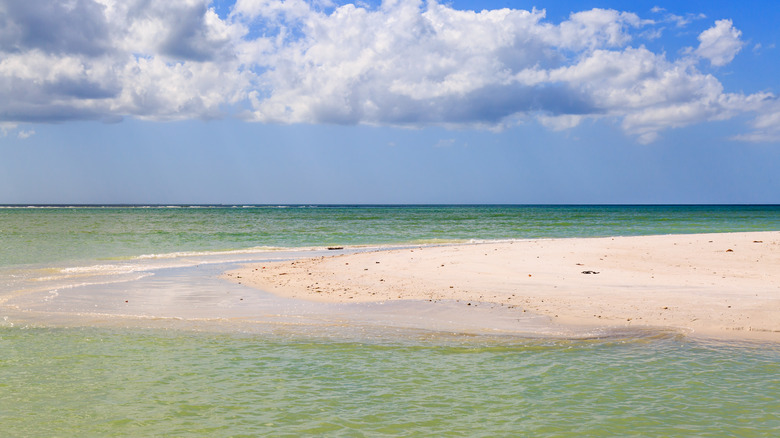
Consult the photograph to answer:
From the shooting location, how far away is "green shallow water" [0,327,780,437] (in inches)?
256

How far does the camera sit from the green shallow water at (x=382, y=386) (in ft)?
21.4

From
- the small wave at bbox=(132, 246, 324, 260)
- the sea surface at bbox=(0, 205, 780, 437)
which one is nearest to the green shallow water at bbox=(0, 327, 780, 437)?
the sea surface at bbox=(0, 205, 780, 437)

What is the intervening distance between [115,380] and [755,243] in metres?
24.5

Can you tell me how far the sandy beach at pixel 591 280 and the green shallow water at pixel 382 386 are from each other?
2.23 m

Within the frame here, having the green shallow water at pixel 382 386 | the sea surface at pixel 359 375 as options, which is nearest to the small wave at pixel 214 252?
the sea surface at pixel 359 375

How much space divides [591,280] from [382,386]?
11.0m

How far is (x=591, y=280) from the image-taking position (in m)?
17.1

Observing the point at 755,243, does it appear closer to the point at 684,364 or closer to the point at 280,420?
the point at 684,364

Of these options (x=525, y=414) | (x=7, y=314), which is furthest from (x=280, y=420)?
(x=7, y=314)

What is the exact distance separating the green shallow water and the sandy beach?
7.33 ft

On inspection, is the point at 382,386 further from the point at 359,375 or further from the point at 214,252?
the point at 214,252

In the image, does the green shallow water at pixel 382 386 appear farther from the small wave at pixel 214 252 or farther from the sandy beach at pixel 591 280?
the small wave at pixel 214 252

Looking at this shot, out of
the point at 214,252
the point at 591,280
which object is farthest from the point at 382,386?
the point at 214,252

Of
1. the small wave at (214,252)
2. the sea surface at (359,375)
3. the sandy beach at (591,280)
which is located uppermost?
the sandy beach at (591,280)
